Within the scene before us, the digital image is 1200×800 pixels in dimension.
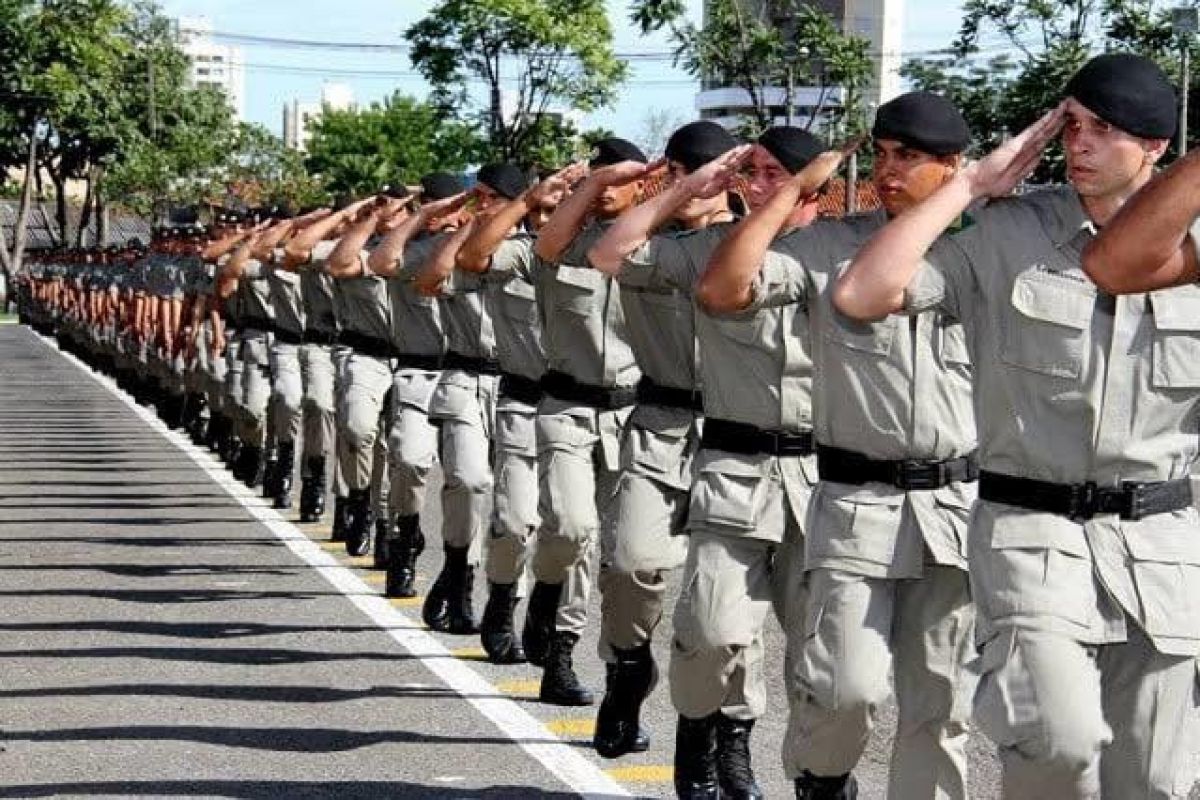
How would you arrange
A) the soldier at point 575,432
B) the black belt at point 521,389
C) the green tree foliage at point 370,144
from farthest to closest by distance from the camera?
the green tree foliage at point 370,144 < the black belt at point 521,389 < the soldier at point 575,432

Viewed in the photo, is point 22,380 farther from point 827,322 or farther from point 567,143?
point 827,322

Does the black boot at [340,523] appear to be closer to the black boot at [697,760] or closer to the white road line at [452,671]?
the white road line at [452,671]

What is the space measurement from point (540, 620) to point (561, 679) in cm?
62

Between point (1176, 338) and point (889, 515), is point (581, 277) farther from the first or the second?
point (1176, 338)

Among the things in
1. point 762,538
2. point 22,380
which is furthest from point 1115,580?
point 22,380

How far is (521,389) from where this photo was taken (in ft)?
33.8

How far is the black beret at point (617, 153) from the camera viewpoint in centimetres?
891

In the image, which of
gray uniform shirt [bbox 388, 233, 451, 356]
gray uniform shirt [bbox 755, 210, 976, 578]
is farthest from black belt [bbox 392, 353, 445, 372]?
gray uniform shirt [bbox 755, 210, 976, 578]

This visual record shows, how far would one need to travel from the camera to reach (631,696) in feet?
26.9

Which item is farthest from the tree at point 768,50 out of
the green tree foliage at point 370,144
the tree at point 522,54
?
the green tree foliage at point 370,144

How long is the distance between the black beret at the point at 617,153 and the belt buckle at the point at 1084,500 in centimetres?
373

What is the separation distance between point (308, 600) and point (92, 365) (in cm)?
3086

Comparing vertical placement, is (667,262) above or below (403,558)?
above

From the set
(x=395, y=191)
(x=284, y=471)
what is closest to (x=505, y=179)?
(x=395, y=191)
